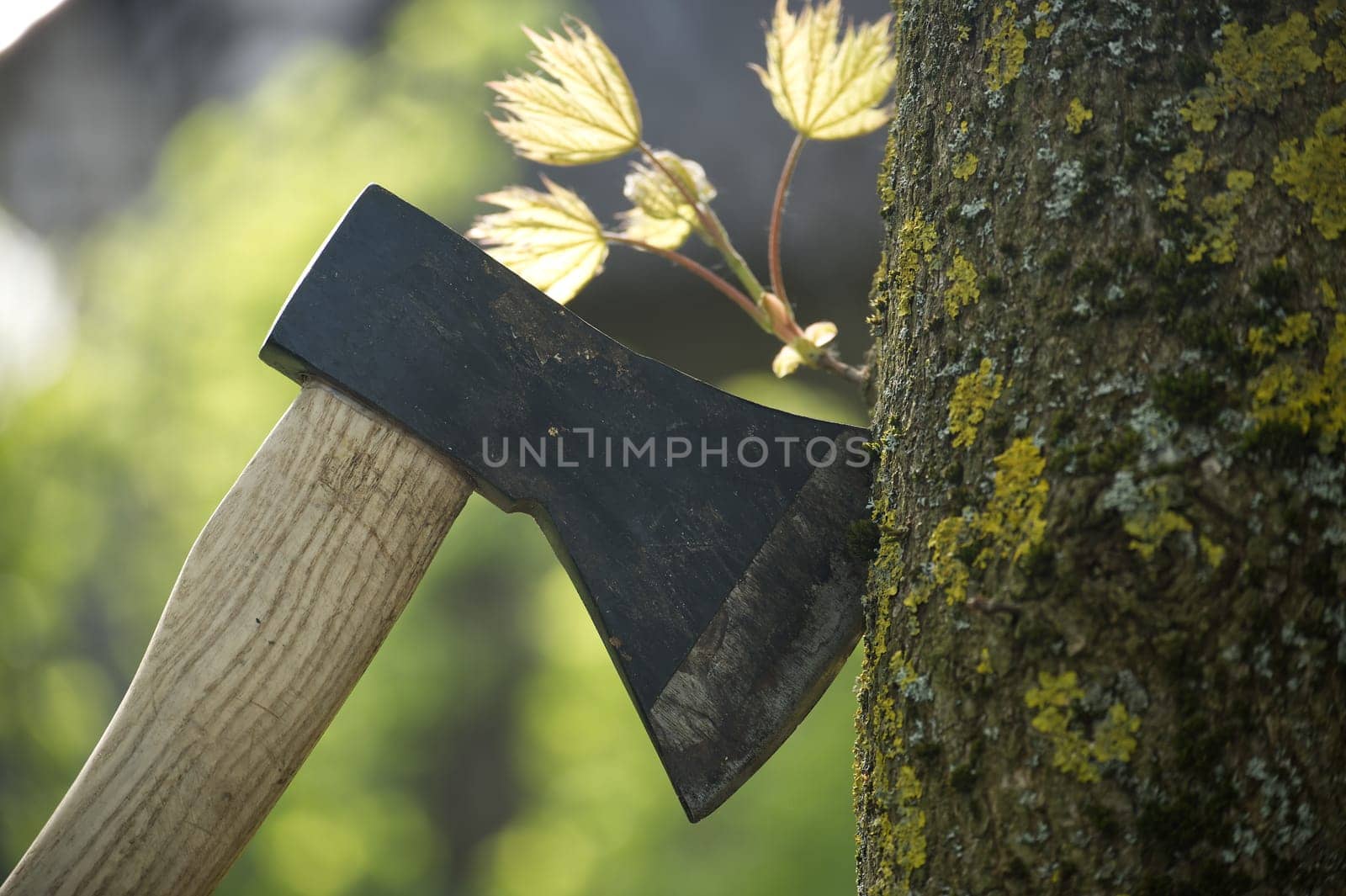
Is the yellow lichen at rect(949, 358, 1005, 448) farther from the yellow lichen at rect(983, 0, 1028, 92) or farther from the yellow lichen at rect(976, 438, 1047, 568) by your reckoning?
the yellow lichen at rect(983, 0, 1028, 92)

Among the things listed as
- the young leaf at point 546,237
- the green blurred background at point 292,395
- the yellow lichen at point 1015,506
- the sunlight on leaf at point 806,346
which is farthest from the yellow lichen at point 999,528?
the green blurred background at point 292,395

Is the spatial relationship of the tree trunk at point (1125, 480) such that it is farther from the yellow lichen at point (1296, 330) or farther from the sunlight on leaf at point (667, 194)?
the sunlight on leaf at point (667, 194)

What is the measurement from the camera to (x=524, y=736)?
2.76 metres

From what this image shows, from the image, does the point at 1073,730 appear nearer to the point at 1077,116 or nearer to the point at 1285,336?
the point at 1285,336

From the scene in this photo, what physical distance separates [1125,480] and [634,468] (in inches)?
11.6

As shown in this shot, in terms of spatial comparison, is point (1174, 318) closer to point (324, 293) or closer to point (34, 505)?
point (324, 293)

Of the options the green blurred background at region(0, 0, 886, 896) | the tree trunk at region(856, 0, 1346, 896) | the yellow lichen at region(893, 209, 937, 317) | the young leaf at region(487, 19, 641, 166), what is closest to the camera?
the tree trunk at region(856, 0, 1346, 896)

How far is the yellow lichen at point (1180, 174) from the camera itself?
1.37 feet

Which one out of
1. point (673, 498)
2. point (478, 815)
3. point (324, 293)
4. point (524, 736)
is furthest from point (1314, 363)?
point (478, 815)

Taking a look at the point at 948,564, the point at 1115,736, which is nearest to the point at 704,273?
the point at 948,564

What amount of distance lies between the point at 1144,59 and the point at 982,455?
23 cm

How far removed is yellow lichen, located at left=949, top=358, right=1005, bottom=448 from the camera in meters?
0.44

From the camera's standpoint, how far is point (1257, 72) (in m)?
0.42

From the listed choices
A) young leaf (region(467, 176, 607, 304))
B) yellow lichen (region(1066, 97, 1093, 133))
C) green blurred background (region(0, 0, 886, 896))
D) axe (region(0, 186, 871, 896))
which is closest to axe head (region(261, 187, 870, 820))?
axe (region(0, 186, 871, 896))
